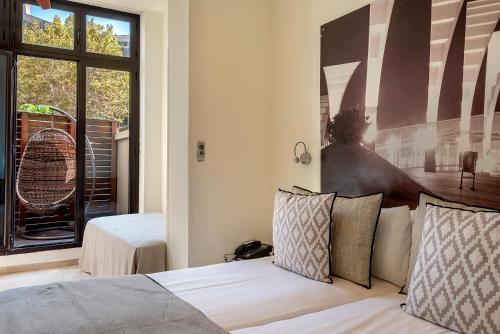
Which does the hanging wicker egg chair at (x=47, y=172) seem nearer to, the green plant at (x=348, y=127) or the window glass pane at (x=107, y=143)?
the window glass pane at (x=107, y=143)

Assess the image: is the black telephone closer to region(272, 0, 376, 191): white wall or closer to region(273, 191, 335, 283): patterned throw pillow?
region(272, 0, 376, 191): white wall

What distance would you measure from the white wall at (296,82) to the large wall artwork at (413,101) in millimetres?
88

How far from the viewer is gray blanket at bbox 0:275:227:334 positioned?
3.97 ft

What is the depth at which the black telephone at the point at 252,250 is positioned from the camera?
268cm

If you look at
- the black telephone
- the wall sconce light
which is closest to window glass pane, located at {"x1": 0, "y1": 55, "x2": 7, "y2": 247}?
the black telephone

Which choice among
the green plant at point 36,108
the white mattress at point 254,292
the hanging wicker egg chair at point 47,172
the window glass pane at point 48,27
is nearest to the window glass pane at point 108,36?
the window glass pane at point 48,27

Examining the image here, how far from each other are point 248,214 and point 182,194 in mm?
552

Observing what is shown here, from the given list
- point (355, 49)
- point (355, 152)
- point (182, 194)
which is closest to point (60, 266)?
point (182, 194)

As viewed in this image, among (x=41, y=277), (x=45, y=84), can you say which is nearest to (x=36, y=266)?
(x=41, y=277)

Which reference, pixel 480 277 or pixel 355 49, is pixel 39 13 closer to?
pixel 355 49

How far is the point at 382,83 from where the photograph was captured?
6.98 ft

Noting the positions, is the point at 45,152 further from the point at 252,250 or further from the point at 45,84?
the point at 252,250

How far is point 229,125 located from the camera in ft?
9.20

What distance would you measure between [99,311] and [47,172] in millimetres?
3213
